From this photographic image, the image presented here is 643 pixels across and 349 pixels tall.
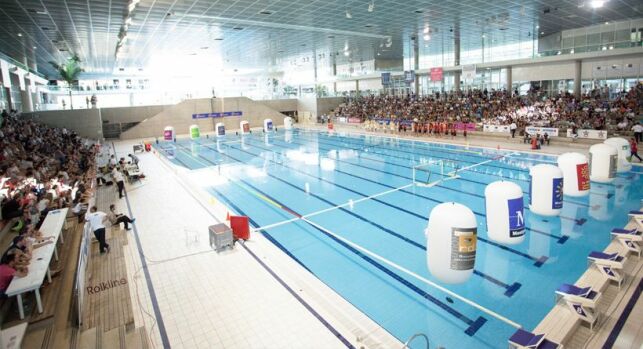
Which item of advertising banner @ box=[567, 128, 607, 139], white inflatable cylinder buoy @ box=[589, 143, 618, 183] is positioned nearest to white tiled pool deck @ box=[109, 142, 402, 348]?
white inflatable cylinder buoy @ box=[589, 143, 618, 183]

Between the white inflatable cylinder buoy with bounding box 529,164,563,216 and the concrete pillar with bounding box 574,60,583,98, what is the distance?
17146mm

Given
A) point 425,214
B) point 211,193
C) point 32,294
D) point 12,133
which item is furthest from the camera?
point 12,133

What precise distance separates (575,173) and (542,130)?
1073 cm

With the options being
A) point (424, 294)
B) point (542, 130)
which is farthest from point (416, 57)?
point (424, 294)

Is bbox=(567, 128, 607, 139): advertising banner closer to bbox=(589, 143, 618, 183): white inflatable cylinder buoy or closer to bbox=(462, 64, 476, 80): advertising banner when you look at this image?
bbox=(589, 143, 618, 183): white inflatable cylinder buoy

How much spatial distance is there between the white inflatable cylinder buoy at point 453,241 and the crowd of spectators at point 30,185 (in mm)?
5385

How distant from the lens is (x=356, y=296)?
5707mm

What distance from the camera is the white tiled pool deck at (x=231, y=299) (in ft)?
14.8

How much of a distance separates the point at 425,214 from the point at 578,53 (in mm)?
17430

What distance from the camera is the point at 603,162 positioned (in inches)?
393

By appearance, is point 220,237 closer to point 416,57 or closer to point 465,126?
point 465,126

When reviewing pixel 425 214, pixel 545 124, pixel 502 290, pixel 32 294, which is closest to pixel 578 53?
pixel 545 124

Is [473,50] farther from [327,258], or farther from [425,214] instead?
[327,258]

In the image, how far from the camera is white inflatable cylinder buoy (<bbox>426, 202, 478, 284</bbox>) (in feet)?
16.3
